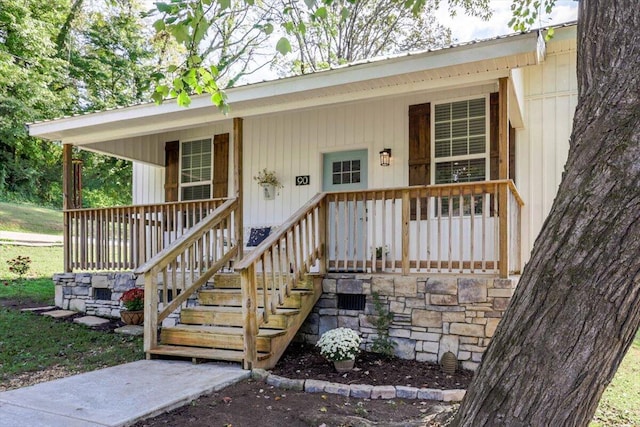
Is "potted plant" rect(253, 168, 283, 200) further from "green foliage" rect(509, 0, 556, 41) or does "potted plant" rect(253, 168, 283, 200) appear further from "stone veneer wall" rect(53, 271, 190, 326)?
"green foliage" rect(509, 0, 556, 41)

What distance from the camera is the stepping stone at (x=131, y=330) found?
6395 mm

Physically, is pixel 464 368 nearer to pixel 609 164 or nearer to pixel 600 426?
pixel 600 426

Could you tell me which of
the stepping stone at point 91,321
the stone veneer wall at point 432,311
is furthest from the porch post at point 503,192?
the stepping stone at point 91,321

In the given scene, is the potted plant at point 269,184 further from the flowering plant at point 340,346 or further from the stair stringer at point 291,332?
the flowering plant at point 340,346

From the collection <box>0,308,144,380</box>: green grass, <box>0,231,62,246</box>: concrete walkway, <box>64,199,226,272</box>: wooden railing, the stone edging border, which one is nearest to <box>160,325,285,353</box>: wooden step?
<box>0,308,144,380</box>: green grass

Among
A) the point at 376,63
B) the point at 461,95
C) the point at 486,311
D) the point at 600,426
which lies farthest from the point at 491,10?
the point at 600,426

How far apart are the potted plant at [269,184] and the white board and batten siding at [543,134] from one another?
3472mm

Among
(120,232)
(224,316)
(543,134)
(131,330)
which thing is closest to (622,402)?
(543,134)

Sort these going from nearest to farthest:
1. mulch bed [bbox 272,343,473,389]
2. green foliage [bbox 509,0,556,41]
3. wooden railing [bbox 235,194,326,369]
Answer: mulch bed [bbox 272,343,473,389], wooden railing [bbox 235,194,326,369], green foliage [bbox 509,0,556,41]

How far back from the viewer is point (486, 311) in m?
4.90

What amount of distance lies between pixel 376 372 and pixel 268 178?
12.7ft

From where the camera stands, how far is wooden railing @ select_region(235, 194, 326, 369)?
4.59m

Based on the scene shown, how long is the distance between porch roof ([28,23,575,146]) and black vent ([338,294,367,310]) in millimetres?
2211

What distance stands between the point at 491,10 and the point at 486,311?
803 cm
